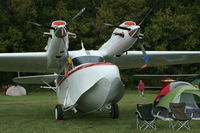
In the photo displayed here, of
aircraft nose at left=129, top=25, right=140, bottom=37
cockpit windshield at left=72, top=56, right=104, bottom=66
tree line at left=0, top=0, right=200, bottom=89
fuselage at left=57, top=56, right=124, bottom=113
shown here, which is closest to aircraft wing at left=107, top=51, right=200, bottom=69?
cockpit windshield at left=72, top=56, right=104, bottom=66

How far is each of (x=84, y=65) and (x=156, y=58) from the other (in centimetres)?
456

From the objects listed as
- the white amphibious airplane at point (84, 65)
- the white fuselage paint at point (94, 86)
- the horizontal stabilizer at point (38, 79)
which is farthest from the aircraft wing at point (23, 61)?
the white fuselage paint at point (94, 86)

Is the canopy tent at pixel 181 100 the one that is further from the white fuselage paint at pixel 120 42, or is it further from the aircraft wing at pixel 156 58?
the white fuselage paint at pixel 120 42

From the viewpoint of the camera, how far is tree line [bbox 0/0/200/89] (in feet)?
121

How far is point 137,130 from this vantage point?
934 centimetres

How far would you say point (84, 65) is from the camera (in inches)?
432

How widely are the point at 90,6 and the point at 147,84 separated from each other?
13.5 m

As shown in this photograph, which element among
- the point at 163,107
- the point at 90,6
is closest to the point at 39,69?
the point at 163,107

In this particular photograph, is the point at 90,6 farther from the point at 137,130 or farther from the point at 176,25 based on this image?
the point at 137,130

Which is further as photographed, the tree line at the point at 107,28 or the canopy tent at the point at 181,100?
the tree line at the point at 107,28

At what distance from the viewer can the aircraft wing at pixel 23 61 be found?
12.1 metres

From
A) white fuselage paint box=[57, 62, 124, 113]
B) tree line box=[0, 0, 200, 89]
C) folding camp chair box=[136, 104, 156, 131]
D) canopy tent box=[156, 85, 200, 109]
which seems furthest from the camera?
tree line box=[0, 0, 200, 89]

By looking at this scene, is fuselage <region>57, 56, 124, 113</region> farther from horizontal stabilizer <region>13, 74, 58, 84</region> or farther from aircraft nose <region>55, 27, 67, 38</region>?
horizontal stabilizer <region>13, 74, 58, 84</region>

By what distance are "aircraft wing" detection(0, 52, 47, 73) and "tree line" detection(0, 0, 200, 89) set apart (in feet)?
74.9
